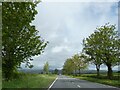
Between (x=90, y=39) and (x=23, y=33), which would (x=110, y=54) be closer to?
(x=90, y=39)

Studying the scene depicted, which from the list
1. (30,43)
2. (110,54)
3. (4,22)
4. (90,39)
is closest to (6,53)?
(30,43)

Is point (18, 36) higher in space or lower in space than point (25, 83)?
higher

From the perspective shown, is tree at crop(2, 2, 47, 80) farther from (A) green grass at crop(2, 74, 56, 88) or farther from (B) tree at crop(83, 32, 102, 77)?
(B) tree at crop(83, 32, 102, 77)

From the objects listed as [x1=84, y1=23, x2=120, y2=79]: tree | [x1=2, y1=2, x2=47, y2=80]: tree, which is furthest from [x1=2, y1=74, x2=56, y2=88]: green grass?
[x1=84, y1=23, x2=120, y2=79]: tree

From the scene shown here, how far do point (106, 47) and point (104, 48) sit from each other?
442 millimetres

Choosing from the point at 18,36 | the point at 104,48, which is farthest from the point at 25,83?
the point at 104,48

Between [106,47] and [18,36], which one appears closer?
[18,36]

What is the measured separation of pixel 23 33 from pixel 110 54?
114 ft

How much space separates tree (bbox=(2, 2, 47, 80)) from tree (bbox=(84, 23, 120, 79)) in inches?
1182

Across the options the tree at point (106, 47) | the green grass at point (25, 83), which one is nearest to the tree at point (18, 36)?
the green grass at point (25, 83)

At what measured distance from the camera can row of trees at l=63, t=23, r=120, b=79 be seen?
5881cm

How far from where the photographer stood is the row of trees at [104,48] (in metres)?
58.8

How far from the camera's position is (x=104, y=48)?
5931 centimetres

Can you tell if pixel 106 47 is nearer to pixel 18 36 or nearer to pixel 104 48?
pixel 104 48
